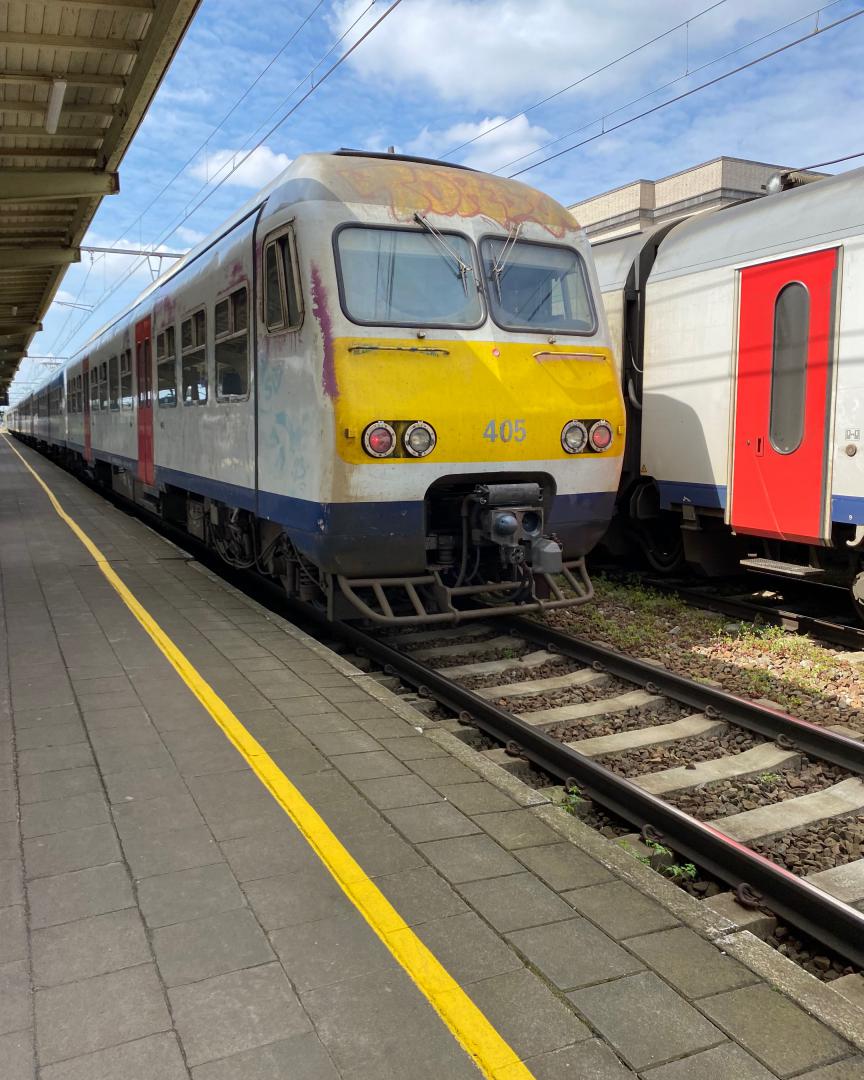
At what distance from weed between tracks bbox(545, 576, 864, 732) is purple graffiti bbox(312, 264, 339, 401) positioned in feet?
10.0

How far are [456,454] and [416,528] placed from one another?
54 cm

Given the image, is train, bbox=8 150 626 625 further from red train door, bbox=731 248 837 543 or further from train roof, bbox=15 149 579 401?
red train door, bbox=731 248 837 543

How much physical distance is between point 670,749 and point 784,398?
148 inches

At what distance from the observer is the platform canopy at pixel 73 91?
7.60 metres

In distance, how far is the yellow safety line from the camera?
7.00 feet

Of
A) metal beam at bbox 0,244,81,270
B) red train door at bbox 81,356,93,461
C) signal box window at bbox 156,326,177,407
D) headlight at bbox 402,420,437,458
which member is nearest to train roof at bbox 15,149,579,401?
headlight at bbox 402,420,437,458

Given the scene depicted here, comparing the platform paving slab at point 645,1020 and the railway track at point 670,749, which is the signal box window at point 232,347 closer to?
the railway track at point 670,749

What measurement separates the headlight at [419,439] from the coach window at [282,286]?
1003mm

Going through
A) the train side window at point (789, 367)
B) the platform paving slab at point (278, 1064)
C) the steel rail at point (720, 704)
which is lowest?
the steel rail at point (720, 704)

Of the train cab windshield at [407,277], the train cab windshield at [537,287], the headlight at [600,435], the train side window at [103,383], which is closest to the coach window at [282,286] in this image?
the train cab windshield at [407,277]

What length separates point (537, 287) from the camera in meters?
6.33

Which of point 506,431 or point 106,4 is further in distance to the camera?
point 106,4

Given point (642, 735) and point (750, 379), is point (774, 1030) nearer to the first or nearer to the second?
point (642, 735)

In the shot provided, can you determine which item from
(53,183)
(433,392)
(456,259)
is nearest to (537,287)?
(456,259)
